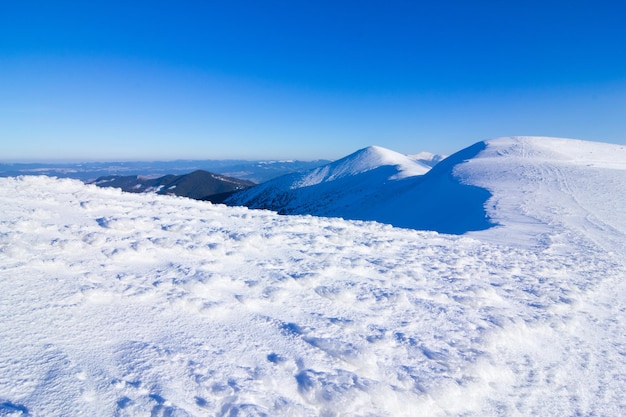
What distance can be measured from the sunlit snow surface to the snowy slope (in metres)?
29.7

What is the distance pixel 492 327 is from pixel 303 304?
2663 mm

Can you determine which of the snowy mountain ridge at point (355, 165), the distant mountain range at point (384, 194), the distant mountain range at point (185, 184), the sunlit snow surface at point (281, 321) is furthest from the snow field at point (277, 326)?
the distant mountain range at point (185, 184)

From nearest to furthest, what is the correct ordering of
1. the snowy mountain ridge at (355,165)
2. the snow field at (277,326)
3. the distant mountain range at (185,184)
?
1. the snow field at (277,326)
2. the snowy mountain ridge at (355,165)
3. the distant mountain range at (185,184)

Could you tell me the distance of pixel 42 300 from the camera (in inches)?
160

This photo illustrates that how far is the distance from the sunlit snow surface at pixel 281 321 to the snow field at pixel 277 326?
0.8 inches

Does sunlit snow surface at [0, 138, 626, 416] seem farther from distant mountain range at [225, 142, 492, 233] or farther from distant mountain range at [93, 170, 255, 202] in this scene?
distant mountain range at [93, 170, 255, 202]

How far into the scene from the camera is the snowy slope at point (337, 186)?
150 ft

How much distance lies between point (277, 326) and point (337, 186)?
54409 mm

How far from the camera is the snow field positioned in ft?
10.3

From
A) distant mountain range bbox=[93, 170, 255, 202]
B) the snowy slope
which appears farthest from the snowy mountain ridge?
distant mountain range bbox=[93, 170, 255, 202]

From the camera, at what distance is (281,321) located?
4.41 m

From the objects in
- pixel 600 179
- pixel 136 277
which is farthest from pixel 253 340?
pixel 600 179

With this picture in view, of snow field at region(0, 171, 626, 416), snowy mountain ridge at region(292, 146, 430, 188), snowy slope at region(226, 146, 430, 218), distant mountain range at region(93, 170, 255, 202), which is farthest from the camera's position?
distant mountain range at region(93, 170, 255, 202)

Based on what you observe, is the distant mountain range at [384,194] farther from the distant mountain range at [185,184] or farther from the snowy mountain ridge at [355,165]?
the distant mountain range at [185,184]
